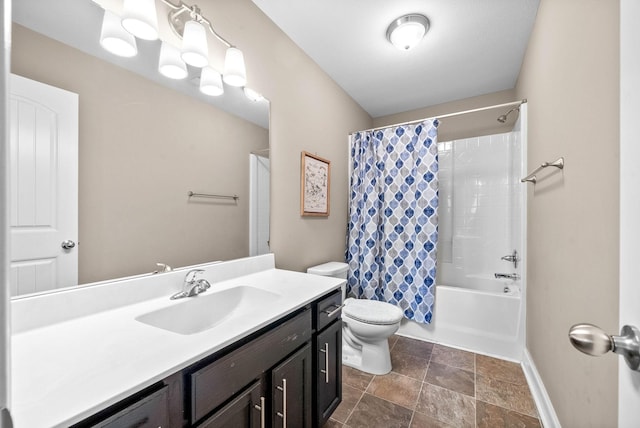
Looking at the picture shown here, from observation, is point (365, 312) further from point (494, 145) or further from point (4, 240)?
point (494, 145)

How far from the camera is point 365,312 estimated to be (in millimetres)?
1856

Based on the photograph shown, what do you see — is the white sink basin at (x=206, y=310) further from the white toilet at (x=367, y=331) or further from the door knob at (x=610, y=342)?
the door knob at (x=610, y=342)

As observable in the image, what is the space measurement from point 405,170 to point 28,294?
2.41 m

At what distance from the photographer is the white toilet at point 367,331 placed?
175 cm

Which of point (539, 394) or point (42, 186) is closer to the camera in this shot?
point (42, 186)

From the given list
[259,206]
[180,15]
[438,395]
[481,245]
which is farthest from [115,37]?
[481,245]

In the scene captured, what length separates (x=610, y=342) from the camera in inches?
16.5

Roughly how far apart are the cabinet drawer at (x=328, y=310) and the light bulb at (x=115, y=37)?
131cm

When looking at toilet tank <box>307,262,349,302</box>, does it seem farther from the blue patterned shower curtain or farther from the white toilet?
the blue patterned shower curtain

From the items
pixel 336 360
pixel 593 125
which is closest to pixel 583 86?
pixel 593 125

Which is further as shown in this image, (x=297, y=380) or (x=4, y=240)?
(x=297, y=380)

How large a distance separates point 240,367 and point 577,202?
1405mm

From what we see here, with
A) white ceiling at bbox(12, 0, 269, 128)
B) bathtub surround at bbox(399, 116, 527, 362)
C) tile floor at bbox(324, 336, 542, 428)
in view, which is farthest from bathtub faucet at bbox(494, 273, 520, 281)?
white ceiling at bbox(12, 0, 269, 128)

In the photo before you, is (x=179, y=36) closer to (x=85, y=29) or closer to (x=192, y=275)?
(x=85, y=29)
